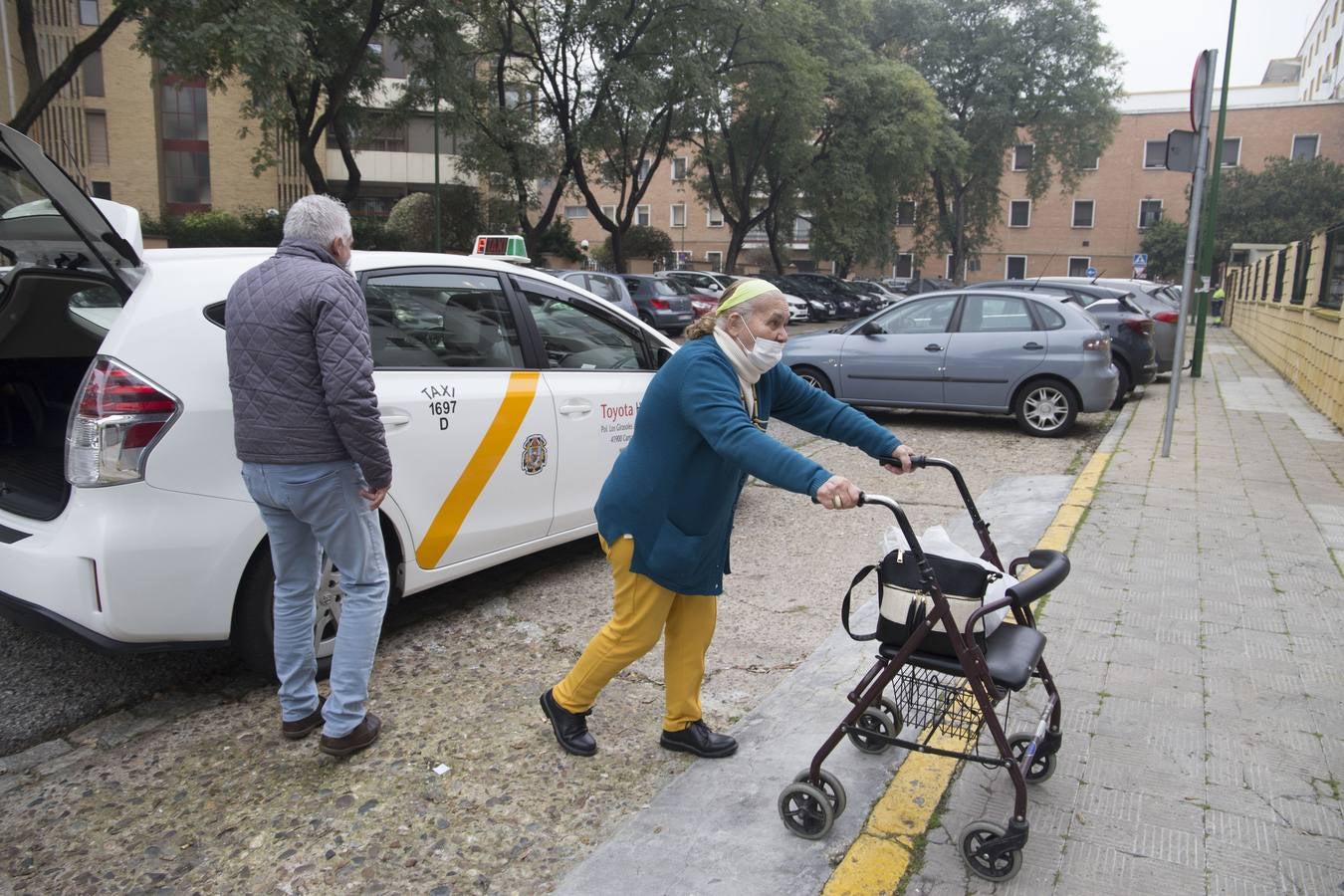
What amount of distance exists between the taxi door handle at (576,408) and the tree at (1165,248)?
5404 centimetres

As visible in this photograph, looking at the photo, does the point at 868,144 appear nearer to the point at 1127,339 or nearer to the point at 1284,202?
the point at 1127,339

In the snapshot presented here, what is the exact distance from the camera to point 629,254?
45406 millimetres

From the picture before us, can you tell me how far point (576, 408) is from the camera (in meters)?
4.84

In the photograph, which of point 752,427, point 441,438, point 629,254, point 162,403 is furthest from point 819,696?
point 629,254

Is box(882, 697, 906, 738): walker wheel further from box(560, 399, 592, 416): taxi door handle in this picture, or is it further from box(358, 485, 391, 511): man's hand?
box(560, 399, 592, 416): taxi door handle

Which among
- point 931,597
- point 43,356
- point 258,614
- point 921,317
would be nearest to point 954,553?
point 931,597

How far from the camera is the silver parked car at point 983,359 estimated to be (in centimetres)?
974

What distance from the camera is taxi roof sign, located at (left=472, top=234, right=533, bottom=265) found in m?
5.31

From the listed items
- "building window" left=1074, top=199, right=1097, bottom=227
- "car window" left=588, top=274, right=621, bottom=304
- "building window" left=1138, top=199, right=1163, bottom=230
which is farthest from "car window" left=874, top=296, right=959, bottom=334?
"building window" left=1074, top=199, right=1097, bottom=227

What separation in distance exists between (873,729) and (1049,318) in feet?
25.3

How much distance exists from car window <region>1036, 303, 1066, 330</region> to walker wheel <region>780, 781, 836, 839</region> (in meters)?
8.15

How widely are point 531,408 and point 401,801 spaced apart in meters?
1.99

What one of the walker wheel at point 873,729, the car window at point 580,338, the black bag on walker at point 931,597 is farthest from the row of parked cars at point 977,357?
the black bag on walker at point 931,597

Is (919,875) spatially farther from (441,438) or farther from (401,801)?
(441,438)
